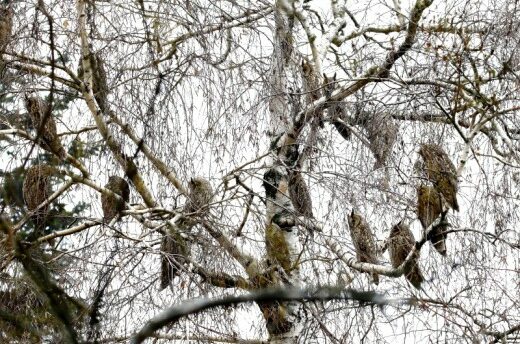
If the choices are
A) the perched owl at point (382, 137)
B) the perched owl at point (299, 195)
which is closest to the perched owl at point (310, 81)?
the perched owl at point (299, 195)

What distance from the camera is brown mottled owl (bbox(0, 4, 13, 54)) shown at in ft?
15.4

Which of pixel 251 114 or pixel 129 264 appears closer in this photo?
pixel 129 264

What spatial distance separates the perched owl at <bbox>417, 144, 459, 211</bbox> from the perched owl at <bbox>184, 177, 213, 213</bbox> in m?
1.17

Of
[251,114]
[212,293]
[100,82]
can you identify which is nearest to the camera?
Answer: [212,293]

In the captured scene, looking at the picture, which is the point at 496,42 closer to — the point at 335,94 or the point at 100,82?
the point at 335,94

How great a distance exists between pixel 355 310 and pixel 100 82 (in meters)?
1.82

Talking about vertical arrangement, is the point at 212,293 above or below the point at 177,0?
below

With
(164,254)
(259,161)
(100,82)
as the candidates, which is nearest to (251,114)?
(259,161)

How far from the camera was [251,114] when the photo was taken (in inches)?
215

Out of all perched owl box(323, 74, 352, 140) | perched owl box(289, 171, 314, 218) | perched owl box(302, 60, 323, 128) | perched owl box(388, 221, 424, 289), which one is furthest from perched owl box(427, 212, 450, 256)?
perched owl box(302, 60, 323, 128)

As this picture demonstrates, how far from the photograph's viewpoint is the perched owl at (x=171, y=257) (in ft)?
14.5

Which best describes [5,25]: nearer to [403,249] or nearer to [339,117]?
[339,117]

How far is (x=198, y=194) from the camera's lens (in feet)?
16.2

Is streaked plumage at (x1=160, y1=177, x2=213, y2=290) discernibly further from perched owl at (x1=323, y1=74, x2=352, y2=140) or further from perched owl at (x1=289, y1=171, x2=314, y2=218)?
perched owl at (x1=323, y1=74, x2=352, y2=140)
